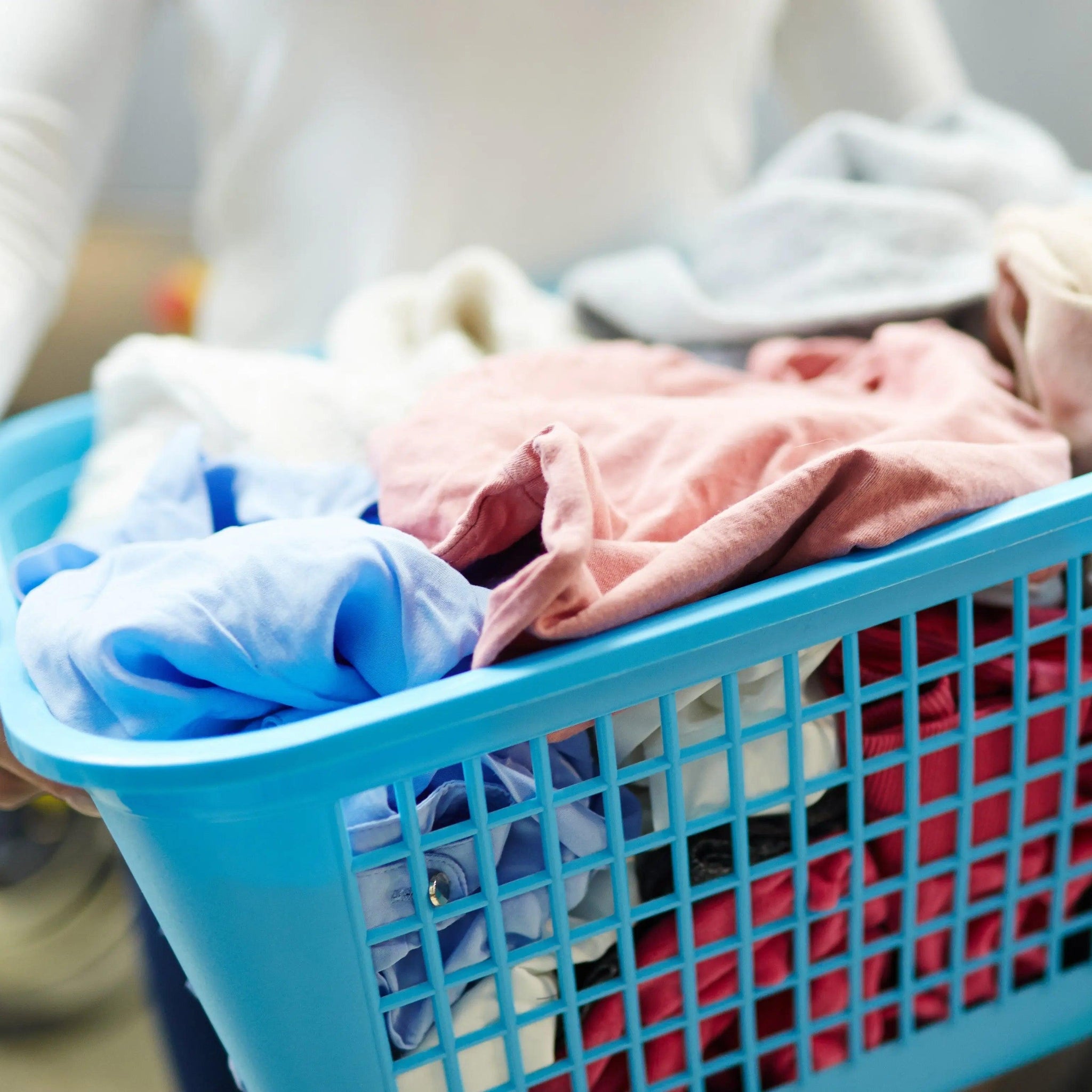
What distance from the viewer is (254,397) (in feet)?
1.92

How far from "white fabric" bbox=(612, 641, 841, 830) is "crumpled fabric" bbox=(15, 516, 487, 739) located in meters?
0.08

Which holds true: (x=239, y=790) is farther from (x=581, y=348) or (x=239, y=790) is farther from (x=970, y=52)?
(x=970, y=52)

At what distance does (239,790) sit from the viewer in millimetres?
322

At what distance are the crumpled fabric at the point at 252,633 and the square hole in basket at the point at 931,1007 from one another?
0.98 feet

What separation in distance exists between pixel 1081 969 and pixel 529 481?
0.38 m

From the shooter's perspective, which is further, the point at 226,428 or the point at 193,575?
the point at 226,428

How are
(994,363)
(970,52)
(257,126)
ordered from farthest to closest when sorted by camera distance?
(970,52) → (257,126) → (994,363)

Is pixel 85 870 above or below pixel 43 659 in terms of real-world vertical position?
below

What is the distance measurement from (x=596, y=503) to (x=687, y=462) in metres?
0.08

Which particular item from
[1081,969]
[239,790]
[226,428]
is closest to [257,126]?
[226,428]

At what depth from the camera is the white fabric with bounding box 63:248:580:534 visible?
0.57 metres

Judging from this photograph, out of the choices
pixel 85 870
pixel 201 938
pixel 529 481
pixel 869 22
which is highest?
pixel 869 22

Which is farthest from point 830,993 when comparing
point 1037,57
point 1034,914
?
point 1037,57

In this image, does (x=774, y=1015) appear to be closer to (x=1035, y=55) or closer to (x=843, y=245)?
(x=843, y=245)
